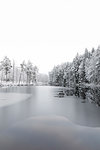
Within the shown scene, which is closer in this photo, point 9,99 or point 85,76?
point 9,99

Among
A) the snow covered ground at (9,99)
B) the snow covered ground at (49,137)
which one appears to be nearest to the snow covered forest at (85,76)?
the snow covered ground at (9,99)

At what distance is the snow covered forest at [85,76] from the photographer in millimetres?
36819

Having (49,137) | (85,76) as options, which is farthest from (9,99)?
(85,76)

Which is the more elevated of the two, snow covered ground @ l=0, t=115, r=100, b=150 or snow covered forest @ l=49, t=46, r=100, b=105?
snow covered forest @ l=49, t=46, r=100, b=105

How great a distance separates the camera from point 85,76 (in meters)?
64.6

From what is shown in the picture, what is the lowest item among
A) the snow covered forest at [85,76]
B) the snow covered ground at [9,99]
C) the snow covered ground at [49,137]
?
the snow covered ground at [49,137]

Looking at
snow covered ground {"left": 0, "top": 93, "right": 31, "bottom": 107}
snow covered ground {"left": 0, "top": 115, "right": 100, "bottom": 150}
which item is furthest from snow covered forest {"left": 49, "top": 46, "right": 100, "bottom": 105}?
snow covered ground {"left": 0, "top": 115, "right": 100, "bottom": 150}

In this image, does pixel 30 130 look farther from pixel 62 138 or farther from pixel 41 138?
pixel 62 138

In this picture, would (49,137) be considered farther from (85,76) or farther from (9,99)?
(85,76)

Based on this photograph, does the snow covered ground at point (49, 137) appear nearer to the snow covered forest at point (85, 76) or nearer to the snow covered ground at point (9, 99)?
the snow covered ground at point (9, 99)

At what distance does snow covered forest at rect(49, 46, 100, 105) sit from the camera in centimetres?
3682

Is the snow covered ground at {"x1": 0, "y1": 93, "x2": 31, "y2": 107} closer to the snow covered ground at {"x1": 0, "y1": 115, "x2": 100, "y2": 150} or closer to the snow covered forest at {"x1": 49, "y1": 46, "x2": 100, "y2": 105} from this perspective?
the snow covered ground at {"x1": 0, "y1": 115, "x2": 100, "y2": 150}

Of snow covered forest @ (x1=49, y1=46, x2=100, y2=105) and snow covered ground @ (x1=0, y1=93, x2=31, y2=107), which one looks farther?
snow covered forest @ (x1=49, y1=46, x2=100, y2=105)

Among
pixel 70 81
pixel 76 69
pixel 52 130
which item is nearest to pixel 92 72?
pixel 76 69
